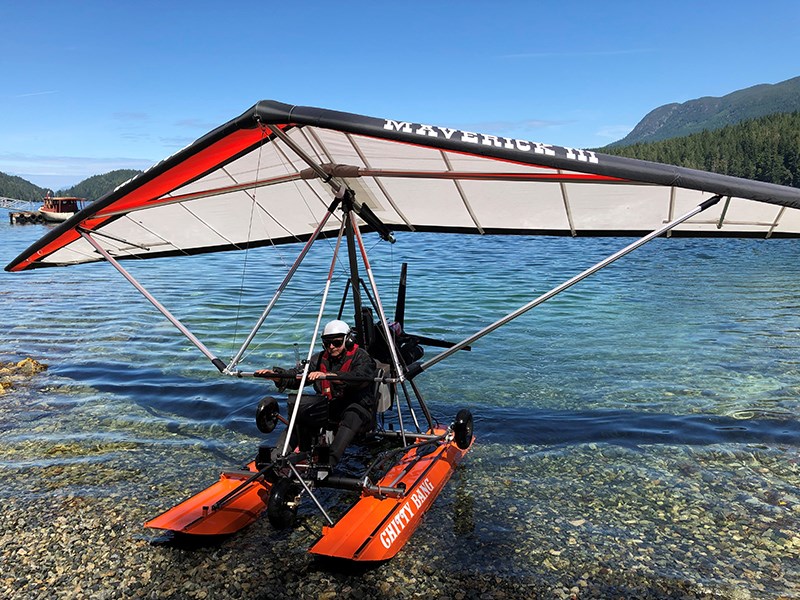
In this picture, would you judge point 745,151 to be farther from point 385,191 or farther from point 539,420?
point 385,191

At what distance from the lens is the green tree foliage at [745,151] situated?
114 meters

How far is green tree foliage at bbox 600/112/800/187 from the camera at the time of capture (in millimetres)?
114500

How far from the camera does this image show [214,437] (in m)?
9.15

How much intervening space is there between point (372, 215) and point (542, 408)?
461 cm

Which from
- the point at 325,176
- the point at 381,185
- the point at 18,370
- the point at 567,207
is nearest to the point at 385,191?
the point at 381,185

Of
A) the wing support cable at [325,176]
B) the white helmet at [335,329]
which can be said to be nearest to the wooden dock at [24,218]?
the wing support cable at [325,176]

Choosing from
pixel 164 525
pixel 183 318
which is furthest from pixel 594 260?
pixel 164 525

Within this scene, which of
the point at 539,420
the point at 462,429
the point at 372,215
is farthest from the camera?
the point at 539,420

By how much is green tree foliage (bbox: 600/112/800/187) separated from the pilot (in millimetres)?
117054

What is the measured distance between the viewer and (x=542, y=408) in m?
10.5

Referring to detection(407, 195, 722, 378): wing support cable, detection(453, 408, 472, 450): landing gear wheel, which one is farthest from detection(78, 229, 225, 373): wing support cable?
detection(453, 408, 472, 450): landing gear wheel

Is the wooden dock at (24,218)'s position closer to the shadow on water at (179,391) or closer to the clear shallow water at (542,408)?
the clear shallow water at (542,408)

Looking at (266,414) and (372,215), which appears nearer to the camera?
(266,414)

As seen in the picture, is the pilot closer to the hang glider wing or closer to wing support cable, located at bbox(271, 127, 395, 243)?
wing support cable, located at bbox(271, 127, 395, 243)
